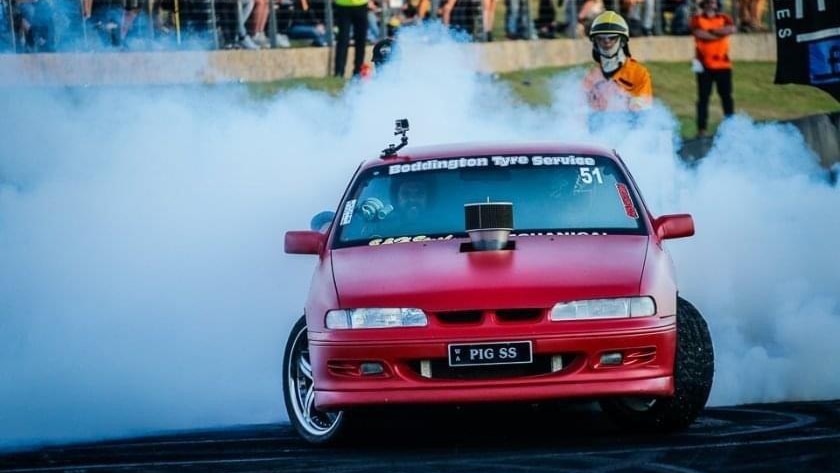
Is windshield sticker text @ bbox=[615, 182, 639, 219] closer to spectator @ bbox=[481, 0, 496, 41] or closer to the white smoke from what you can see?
the white smoke

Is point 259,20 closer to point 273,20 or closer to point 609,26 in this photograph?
point 273,20

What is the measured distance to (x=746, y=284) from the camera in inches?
482

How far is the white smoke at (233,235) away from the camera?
11281 mm

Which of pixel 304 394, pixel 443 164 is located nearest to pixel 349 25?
pixel 443 164

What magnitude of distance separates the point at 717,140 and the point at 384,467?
8074 millimetres

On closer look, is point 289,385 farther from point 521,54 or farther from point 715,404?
point 521,54

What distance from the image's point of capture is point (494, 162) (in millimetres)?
10055

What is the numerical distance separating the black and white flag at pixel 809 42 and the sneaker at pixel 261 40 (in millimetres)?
9282

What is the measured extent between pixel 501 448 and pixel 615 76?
21.3 ft

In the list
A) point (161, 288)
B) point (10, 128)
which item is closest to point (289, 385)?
point (161, 288)

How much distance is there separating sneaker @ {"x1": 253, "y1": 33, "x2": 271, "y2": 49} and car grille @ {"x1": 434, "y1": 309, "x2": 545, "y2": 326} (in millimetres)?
14337

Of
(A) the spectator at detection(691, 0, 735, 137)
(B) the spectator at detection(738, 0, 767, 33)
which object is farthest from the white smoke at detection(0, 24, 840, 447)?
(B) the spectator at detection(738, 0, 767, 33)

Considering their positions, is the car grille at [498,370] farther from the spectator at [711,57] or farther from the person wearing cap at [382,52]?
the spectator at [711,57]

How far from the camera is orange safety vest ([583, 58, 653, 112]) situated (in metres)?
14.8
